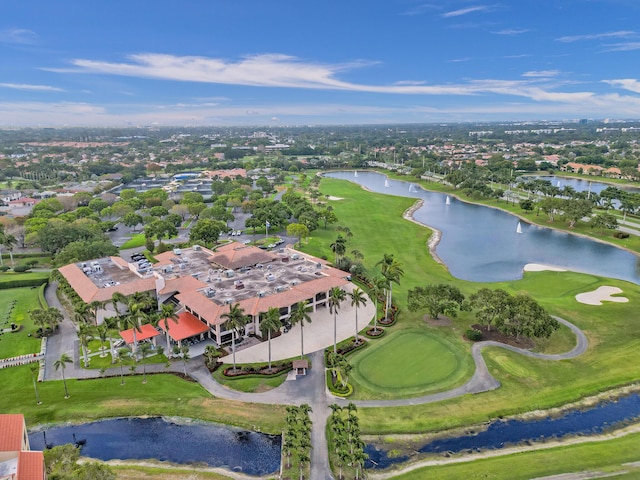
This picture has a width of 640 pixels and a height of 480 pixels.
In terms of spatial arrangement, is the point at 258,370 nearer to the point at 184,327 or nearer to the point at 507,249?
the point at 184,327

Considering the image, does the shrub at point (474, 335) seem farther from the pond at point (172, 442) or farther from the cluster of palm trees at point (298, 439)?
the pond at point (172, 442)

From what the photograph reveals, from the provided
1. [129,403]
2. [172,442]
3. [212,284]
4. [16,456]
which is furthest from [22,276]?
[16,456]

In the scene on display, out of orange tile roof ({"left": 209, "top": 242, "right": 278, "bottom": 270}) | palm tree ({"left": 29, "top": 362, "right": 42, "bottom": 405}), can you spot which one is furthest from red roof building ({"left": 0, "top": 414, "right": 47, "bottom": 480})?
orange tile roof ({"left": 209, "top": 242, "right": 278, "bottom": 270})

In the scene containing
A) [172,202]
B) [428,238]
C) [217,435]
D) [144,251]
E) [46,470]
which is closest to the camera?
[46,470]

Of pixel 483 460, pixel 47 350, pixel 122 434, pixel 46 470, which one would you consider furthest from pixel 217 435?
pixel 47 350

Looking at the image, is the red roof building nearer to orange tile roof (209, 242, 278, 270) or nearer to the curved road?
the curved road

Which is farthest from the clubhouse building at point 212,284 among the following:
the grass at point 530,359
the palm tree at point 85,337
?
the grass at point 530,359

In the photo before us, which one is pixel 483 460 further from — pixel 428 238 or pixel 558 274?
pixel 428 238
